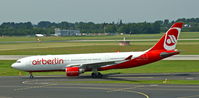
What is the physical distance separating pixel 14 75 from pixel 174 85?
26.4m

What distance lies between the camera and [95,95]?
38.5 m

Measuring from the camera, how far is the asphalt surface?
126ft

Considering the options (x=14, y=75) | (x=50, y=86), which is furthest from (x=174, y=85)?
(x=14, y=75)

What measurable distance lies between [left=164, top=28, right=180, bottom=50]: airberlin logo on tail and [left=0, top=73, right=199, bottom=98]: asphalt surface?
4.42 meters

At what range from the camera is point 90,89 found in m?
A: 42.8

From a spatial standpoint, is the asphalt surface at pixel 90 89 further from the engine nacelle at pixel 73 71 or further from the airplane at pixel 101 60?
the airplane at pixel 101 60

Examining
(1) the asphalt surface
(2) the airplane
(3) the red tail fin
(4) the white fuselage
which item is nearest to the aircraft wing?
(2) the airplane

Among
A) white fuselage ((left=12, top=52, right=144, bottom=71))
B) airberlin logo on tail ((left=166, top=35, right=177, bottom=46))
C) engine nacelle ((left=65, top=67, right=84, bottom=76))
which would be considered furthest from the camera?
airberlin logo on tail ((left=166, top=35, right=177, bottom=46))

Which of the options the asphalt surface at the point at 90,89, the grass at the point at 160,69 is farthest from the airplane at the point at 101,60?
the grass at the point at 160,69

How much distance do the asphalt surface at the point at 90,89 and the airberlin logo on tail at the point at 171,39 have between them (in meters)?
4.42

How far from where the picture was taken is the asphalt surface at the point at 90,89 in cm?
3831

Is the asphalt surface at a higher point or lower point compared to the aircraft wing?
lower

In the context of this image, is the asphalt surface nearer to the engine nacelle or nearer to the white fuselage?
the engine nacelle

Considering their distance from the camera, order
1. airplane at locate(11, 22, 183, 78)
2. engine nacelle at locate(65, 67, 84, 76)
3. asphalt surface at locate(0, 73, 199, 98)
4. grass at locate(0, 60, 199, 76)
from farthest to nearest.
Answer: grass at locate(0, 60, 199, 76), airplane at locate(11, 22, 183, 78), engine nacelle at locate(65, 67, 84, 76), asphalt surface at locate(0, 73, 199, 98)
